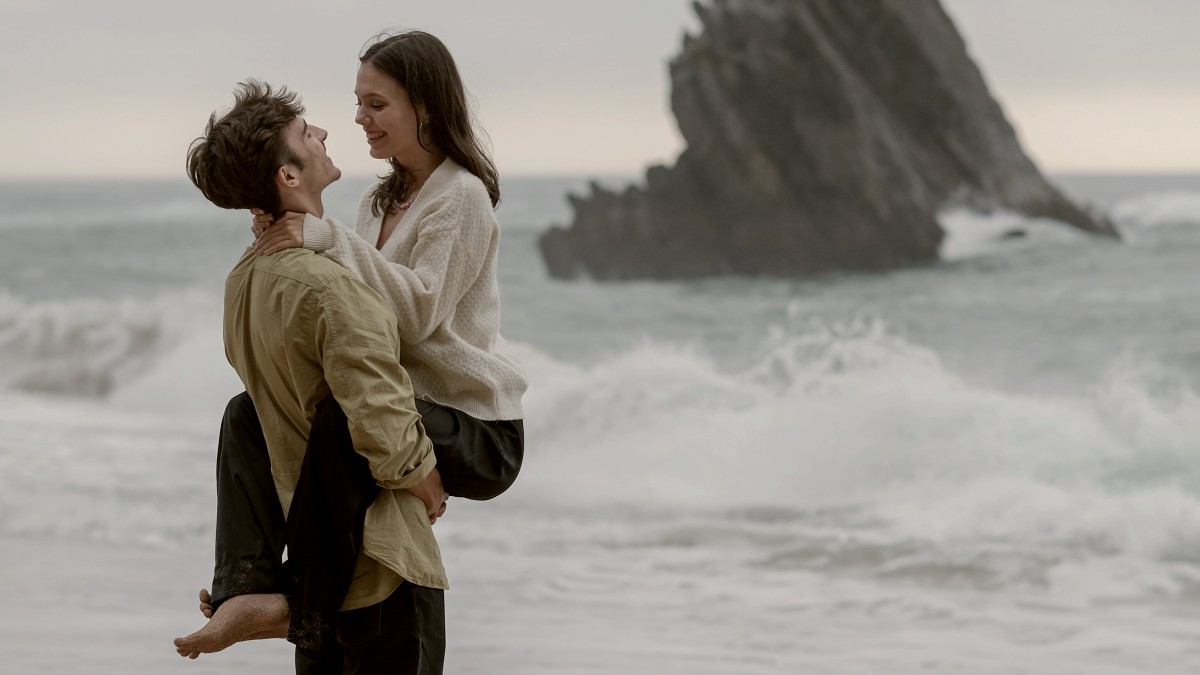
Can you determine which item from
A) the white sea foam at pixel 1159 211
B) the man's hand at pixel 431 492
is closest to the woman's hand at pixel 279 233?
the man's hand at pixel 431 492

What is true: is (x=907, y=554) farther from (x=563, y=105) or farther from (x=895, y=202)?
(x=563, y=105)

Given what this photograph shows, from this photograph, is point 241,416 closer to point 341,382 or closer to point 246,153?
point 341,382

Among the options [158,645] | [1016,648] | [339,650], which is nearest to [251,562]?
[339,650]

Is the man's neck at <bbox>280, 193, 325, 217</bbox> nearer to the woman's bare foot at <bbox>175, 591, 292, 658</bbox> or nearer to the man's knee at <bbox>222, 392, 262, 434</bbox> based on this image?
the man's knee at <bbox>222, 392, 262, 434</bbox>

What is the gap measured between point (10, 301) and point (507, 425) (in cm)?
1397

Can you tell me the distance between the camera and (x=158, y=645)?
402 cm

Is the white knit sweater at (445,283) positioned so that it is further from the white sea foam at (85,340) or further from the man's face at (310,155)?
the white sea foam at (85,340)

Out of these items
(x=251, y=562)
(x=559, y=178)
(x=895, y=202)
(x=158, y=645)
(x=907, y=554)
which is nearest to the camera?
(x=251, y=562)

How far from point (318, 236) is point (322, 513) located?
389 millimetres

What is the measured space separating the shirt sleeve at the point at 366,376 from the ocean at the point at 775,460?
227cm

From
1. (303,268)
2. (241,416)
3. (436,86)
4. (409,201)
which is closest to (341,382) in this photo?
→ (303,268)

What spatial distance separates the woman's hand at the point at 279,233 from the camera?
1889mm

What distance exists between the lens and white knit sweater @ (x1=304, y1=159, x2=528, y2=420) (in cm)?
191

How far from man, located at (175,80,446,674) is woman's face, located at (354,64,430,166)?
10 cm
